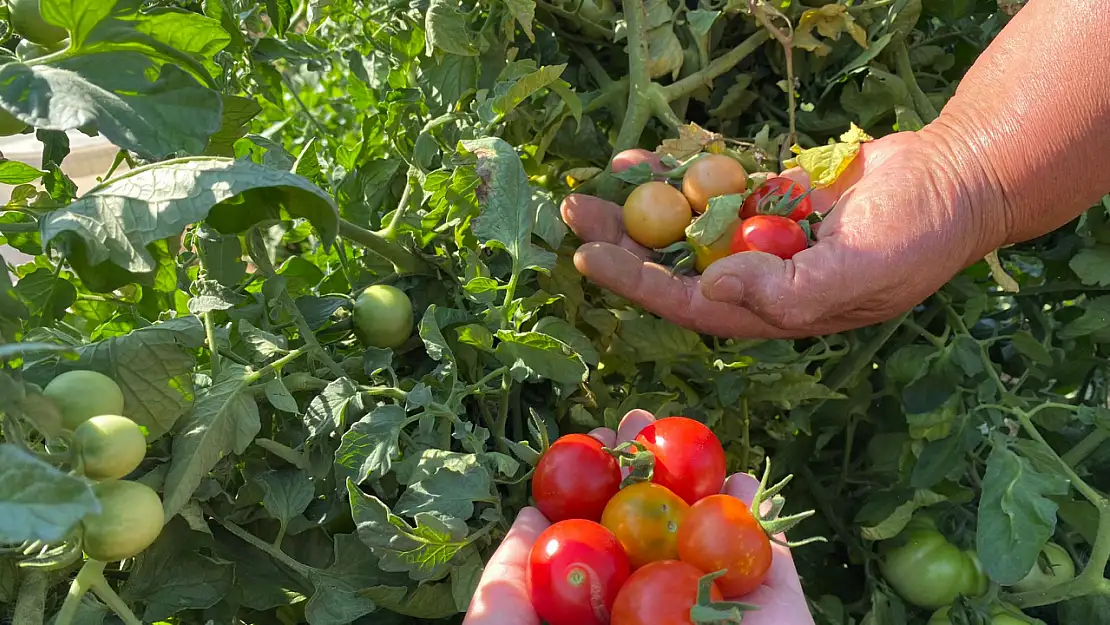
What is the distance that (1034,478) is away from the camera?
94cm

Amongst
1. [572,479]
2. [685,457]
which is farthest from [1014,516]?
[572,479]

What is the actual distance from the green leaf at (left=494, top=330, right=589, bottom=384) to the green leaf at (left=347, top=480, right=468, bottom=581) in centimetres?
17

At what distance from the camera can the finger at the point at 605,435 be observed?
906 millimetres

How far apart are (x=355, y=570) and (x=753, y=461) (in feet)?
2.00

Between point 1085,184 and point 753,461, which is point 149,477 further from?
point 1085,184

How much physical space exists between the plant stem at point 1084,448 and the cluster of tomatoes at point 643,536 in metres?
0.57

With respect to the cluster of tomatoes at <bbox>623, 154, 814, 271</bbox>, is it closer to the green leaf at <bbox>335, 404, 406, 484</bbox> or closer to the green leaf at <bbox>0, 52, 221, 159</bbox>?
the green leaf at <bbox>335, 404, 406, 484</bbox>

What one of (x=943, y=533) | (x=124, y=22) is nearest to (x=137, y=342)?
(x=124, y=22)

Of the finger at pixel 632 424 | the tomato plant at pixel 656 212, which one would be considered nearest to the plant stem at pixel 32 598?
the finger at pixel 632 424

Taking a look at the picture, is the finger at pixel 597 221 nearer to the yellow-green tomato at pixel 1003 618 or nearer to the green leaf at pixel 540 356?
the green leaf at pixel 540 356

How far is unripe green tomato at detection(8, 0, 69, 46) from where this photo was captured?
22.2 inches

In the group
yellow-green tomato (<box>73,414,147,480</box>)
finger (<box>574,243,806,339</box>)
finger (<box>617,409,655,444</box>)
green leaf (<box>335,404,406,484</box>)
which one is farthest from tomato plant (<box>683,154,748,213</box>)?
yellow-green tomato (<box>73,414,147,480</box>)

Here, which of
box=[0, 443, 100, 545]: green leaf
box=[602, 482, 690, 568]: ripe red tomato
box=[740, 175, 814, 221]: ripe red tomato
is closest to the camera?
box=[0, 443, 100, 545]: green leaf

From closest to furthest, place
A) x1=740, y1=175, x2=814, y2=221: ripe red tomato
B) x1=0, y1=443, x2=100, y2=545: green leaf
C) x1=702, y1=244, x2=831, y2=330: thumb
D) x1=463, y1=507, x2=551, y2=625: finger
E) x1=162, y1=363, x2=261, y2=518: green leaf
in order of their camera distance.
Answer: x1=0, y1=443, x2=100, y2=545: green leaf, x1=162, y1=363, x2=261, y2=518: green leaf, x1=463, y1=507, x2=551, y2=625: finger, x1=702, y1=244, x2=831, y2=330: thumb, x1=740, y1=175, x2=814, y2=221: ripe red tomato
